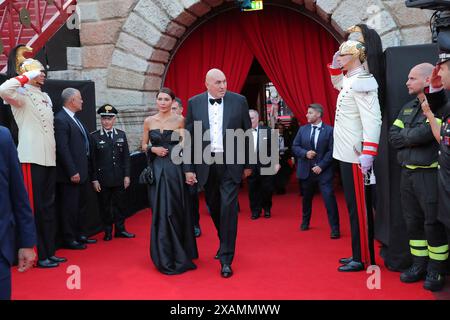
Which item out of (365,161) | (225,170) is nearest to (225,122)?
(225,170)

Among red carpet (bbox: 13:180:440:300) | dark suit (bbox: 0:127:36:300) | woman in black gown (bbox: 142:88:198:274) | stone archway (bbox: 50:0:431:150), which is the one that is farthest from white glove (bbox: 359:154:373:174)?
stone archway (bbox: 50:0:431:150)

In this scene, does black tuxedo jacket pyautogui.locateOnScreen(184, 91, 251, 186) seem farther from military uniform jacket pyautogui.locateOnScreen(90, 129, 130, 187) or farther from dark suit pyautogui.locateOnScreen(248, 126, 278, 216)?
dark suit pyautogui.locateOnScreen(248, 126, 278, 216)

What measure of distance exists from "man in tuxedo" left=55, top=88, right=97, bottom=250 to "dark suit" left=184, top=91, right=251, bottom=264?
4.46 ft

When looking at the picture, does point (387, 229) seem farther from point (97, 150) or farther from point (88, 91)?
point (88, 91)

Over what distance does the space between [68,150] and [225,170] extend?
1.69 meters

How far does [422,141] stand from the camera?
3.45 meters

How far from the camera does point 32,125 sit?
4457 mm

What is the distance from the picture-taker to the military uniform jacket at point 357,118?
3.72m

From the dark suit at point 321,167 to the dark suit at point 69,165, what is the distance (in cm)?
235

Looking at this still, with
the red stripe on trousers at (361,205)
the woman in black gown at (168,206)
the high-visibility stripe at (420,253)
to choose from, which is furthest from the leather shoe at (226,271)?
the high-visibility stripe at (420,253)

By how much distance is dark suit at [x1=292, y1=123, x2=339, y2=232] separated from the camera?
538cm

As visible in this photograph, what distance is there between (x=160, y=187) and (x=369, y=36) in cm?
204

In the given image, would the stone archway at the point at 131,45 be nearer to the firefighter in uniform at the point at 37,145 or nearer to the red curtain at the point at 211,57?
the red curtain at the point at 211,57

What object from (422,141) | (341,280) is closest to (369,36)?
(422,141)
